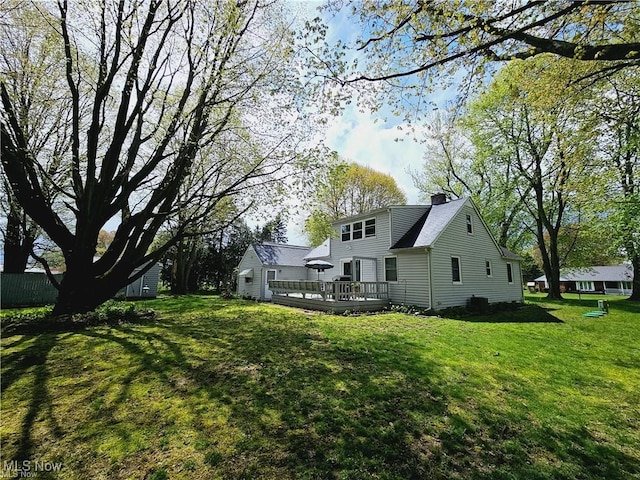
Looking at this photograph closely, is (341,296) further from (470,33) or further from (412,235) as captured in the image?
(470,33)

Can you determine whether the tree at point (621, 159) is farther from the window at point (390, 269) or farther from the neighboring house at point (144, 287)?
the neighboring house at point (144, 287)

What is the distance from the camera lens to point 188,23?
27.8ft

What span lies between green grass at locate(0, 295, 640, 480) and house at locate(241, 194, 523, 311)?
268 inches

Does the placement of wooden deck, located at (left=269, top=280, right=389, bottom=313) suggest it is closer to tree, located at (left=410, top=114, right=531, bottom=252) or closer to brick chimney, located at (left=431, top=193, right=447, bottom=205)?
brick chimney, located at (left=431, top=193, right=447, bottom=205)

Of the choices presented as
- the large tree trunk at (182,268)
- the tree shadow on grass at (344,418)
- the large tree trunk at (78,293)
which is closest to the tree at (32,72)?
the large tree trunk at (78,293)

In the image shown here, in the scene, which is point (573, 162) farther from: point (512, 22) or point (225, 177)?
point (225, 177)

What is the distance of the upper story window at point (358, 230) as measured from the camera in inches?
660

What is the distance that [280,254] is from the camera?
24000 millimetres

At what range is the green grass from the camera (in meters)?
2.69

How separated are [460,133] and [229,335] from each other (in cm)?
2335

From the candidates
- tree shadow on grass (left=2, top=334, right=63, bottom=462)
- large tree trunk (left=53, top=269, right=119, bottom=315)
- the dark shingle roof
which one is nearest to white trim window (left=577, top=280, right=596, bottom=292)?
the dark shingle roof

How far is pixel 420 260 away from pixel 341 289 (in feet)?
13.5

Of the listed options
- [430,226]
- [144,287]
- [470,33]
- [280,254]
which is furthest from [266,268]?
[470,33]

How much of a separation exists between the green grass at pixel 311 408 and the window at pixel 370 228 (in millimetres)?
10091
